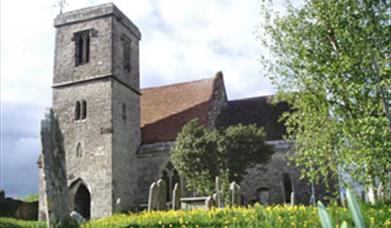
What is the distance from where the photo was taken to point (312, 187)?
78.7 ft

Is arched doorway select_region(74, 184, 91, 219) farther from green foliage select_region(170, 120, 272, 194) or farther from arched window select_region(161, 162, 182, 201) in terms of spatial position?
green foliage select_region(170, 120, 272, 194)

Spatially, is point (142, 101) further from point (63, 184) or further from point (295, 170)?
point (63, 184)

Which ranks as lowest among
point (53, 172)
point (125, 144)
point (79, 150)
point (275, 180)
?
point (53, 172)

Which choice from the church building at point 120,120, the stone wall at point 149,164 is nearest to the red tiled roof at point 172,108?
the church building at point 120,120

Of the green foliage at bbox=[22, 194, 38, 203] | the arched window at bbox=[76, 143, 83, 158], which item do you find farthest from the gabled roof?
the green foliage at bbox=[22, 194, 38, 203]

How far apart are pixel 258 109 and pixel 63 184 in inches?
735

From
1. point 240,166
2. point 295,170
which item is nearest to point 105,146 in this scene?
point 240,166

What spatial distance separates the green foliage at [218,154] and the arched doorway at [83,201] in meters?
6.81

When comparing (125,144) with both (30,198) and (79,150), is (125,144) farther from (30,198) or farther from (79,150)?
(30,198)

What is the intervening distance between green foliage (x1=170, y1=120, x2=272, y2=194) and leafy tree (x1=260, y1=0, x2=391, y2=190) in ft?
23.5

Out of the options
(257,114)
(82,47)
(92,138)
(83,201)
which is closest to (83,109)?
(92,138)

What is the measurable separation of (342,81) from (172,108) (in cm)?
1751

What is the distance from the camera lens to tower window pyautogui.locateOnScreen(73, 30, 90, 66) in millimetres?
28188

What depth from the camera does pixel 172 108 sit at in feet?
97.3
